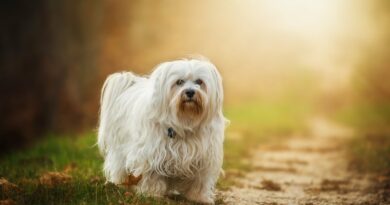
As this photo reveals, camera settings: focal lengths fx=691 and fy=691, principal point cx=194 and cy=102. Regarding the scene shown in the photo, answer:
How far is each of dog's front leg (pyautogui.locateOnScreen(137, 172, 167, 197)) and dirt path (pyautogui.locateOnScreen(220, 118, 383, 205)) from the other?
0.84m

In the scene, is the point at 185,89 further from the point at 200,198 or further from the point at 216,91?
the point at 200,198

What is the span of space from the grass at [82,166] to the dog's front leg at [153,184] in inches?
7.0

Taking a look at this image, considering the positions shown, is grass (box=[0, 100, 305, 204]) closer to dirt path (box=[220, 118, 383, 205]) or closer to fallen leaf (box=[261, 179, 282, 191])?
dirt path (box=[220, 118, 383, 205])

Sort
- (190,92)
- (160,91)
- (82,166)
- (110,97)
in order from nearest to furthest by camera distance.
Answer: (190,92) < (160,91) < (110,97) < (82,166)

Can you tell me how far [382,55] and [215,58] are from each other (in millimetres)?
7397

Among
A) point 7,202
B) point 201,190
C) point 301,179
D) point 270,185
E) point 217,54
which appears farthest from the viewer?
point 217,54

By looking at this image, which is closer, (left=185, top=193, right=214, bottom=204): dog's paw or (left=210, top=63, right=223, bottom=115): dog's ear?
(left=210, top=63, right=223, bottom=115): dog's ear

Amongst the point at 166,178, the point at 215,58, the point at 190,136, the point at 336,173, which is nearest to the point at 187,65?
the point at 190,136

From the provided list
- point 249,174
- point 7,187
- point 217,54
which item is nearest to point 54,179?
point 7,187

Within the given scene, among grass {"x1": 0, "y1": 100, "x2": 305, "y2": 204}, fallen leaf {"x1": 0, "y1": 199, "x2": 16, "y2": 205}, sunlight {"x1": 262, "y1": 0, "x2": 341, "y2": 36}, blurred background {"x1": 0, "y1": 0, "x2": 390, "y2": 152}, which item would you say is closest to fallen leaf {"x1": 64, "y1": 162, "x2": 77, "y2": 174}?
grass {"x1": 0, "y1": 100, "x2": 305, "y2": 204}

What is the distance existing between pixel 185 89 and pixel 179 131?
45cm

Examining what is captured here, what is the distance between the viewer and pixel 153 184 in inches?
258

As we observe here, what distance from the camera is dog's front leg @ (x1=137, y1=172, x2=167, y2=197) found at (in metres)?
6.54

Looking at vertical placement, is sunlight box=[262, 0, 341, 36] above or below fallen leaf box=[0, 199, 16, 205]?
above
